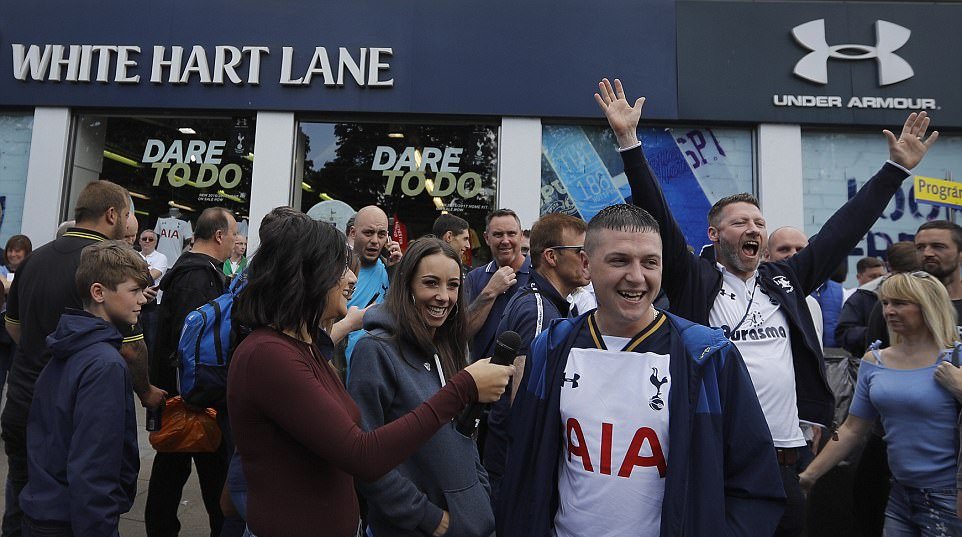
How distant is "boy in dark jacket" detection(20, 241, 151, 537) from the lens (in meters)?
2.62

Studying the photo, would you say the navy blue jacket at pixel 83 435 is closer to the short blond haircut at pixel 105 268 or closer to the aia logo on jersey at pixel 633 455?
the short blond haircut at pixel 105 268

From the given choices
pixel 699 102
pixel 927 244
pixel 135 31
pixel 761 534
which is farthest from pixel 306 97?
pixel 761 534

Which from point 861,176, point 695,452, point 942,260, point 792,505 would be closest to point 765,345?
point 792,505

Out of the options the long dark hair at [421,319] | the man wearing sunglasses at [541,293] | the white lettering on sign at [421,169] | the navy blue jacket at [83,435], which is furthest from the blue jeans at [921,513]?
the white lettering on sign at [421,169]

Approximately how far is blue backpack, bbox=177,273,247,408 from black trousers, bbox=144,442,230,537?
0.76 m

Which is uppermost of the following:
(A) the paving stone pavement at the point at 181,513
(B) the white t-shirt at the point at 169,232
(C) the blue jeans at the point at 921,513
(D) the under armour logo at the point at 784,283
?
(B) the white t-shirt at the point at 169,232

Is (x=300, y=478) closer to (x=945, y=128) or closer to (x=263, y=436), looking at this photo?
(x=263, y=436)

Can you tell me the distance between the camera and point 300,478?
6.41 ft

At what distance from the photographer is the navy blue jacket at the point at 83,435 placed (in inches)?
103

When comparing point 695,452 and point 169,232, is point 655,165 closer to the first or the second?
point 169,232

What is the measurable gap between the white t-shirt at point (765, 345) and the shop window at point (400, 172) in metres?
6.69

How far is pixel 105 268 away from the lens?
3121 mm

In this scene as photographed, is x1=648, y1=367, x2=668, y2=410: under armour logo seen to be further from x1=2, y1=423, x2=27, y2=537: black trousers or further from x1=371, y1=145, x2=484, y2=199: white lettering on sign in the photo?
x1=371, y1=145, x2=484, y2=199: white lettering on sign

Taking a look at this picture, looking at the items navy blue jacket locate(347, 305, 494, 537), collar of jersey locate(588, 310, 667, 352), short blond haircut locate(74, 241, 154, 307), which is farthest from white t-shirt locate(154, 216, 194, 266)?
collar of jersey locate(588, 310, 667, 352)
